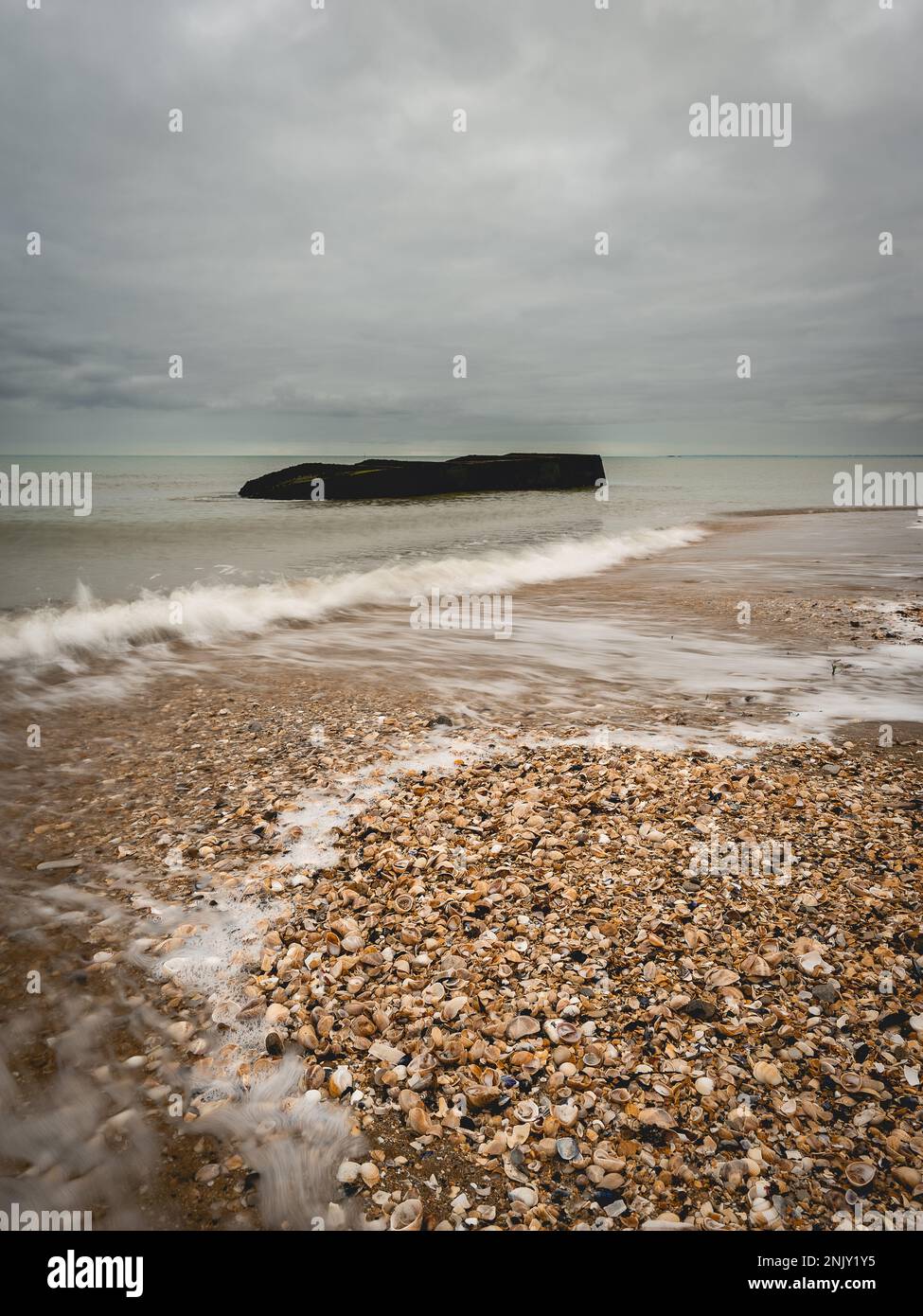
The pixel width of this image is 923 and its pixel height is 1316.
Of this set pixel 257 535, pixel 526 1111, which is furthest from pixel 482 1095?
pixel 257 535

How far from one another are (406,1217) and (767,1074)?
1.40 m

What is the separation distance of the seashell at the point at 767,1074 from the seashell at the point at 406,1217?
132 centimetres

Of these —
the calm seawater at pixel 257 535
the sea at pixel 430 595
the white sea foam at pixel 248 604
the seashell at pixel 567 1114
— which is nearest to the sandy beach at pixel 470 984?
the seashell at pixel 567 1114

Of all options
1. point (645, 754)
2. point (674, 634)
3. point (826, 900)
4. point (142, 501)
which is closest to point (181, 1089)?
point (826, 900)

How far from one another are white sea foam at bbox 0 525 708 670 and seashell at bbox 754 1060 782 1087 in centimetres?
892

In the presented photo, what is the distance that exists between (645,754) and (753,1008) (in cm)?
257

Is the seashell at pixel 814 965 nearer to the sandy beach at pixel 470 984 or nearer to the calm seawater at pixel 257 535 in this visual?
the sandy beach at pixel 470 984

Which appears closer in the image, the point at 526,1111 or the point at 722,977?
the point at 526,1111

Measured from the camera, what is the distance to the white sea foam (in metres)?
10.1

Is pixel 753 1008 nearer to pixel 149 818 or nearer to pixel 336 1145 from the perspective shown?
pixel 336 1145

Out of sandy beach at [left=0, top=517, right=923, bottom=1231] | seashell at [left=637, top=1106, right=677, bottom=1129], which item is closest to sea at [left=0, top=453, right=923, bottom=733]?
sandy beach at [left=0, top=517, right=923, bottom=1231]

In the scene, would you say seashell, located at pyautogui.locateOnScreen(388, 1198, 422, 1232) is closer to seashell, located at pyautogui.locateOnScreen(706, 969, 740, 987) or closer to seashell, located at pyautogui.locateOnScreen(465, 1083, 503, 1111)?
seashell, located at pyautogui.locateOnScreen(465, 1083, 503, 1111)

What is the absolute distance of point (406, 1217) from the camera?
215 centimetres

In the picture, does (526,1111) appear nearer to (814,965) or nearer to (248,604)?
(814,965)
